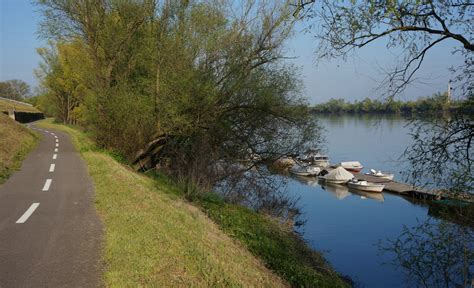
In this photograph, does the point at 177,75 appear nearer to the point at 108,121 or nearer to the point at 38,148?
the point at 108,121

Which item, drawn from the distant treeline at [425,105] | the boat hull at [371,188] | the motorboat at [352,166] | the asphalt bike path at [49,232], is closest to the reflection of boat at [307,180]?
the motorboat at [352,166]

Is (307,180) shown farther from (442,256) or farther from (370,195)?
(442,256)

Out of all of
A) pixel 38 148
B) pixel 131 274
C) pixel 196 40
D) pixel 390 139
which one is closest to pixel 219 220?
pixel 131 274

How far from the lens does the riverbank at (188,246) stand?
19.7 ft

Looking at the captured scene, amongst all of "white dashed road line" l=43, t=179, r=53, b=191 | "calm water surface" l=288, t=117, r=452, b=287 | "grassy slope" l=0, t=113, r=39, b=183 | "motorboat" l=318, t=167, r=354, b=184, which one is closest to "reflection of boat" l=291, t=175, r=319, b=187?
"calm water surface" l=288, t=117, r=452, b=287

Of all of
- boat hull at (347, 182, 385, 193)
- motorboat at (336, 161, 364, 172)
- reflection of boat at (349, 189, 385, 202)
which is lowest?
reflection of boat at (349, 189, 385, 202)

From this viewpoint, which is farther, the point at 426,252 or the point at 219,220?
the point at 219,220

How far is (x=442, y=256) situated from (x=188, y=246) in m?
4.46

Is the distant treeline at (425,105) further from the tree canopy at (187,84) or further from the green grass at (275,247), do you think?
the tree canopy at (187,84)

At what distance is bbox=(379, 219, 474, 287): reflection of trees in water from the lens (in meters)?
7.11

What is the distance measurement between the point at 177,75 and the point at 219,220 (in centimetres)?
903

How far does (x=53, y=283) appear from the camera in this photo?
5215mm

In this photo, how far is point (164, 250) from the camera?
267 inches

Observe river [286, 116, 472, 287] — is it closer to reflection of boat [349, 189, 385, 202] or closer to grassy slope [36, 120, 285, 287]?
reflection of boat [349, 189, 385, 202]
